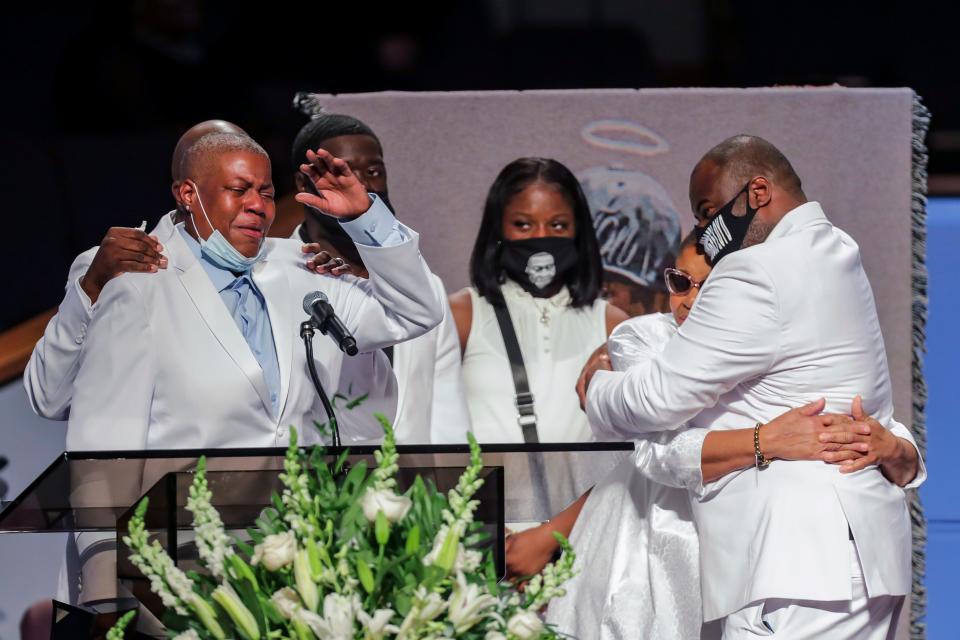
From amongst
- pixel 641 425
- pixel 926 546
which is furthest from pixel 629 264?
Answer: pixel 926 546

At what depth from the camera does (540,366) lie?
3.58 m

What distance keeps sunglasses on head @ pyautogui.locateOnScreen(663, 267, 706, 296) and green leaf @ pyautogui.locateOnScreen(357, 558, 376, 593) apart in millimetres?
1353

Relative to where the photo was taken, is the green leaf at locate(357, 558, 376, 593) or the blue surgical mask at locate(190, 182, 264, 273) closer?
the green leaf at locate(357, 558, 376, 593)

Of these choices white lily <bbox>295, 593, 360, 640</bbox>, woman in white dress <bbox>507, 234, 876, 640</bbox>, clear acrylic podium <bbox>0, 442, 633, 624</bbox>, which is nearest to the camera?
white lily <bbox>295, 593, 360, 640</bbox>

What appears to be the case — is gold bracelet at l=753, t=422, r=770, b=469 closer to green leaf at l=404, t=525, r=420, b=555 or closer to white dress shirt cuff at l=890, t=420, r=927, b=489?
white dress shirt cuff at l=890, t=420, r=927, b=489

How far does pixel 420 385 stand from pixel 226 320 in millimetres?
535

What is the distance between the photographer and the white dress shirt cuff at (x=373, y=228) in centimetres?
300

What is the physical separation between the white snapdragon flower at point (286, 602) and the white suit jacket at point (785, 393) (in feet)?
3.48

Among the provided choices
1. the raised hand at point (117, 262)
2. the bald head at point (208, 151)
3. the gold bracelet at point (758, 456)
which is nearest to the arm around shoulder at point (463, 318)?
the bald head at point (208, 151)

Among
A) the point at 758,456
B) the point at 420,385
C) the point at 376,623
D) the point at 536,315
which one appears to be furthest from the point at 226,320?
the point at 376,623

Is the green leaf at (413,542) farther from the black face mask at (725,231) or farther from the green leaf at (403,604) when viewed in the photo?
the black face mask at (725,231)

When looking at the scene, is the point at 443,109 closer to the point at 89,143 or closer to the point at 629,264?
the point at 629,264

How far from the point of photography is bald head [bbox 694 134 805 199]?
305cm

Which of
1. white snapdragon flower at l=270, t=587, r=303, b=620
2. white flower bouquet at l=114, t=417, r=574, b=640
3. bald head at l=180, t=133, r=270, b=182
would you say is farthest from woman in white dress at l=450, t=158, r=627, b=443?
white snapdragon flower at l=270, t=587, r=303, b=620
